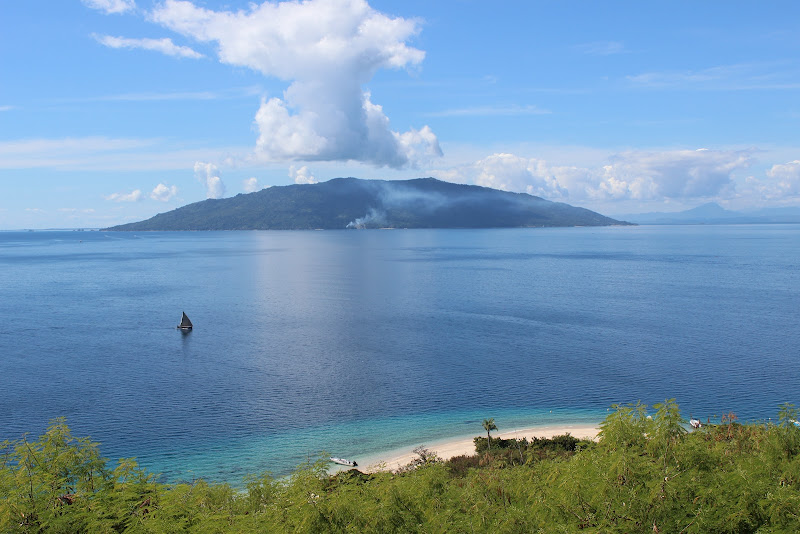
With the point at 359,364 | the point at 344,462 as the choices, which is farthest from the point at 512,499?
the point at 359,364

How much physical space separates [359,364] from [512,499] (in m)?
57.4

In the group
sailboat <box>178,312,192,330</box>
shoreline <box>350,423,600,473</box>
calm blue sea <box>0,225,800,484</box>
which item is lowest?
shoreline <box>350,423,600,473</box>

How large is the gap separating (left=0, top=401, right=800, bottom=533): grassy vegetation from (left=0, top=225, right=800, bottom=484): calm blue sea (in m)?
27.5

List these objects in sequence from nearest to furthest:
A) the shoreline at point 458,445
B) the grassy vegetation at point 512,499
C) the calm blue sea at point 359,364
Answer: the grassy vegetation at point 512,499 → the shoreline at point 458,445 → the calm blue sea at point 359,364

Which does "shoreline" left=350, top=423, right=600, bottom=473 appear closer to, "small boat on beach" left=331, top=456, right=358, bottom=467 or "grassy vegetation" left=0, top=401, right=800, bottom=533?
"small boat on beach" left=331, top=456, right=358, bottom=467

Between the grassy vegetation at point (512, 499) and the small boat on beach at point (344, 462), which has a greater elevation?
the grassy vegetation at point (512, 499)

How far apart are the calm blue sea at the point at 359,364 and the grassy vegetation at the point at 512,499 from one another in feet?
90.4

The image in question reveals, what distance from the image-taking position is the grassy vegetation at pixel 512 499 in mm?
16234

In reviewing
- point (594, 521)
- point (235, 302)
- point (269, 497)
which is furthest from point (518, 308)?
point (594, 521)

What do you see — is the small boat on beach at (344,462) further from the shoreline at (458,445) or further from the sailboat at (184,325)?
the sailboat at (184,325)

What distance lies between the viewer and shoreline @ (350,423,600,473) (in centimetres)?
4916

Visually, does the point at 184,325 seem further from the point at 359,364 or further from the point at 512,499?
the point at 512,499

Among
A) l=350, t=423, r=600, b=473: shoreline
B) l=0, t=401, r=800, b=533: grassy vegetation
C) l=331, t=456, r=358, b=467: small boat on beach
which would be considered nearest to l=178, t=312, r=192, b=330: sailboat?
l=350, t=423, r=600, b=473: shoreline

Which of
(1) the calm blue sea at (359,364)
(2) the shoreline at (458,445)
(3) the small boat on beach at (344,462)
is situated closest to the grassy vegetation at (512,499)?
(3) the small boat on beach at (344,462)
